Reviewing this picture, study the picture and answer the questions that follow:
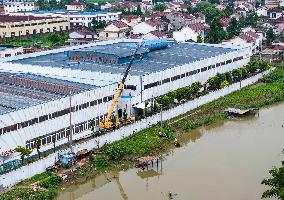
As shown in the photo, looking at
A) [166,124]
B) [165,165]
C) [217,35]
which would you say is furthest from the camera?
[217,35]

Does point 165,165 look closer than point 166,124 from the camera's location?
Yes

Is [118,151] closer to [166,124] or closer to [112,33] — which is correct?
[166,124]

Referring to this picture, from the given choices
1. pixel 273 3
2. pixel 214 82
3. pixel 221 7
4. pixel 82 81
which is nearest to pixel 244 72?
pixel 214 82

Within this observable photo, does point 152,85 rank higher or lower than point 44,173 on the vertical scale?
higher

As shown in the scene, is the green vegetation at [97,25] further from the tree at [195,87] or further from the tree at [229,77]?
the tree at [195,87]

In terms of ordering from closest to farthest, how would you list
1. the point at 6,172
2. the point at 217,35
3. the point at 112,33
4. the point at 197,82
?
the point at 6,172 < the point at 197,82 < the point at 217,35 < the point at 112,33

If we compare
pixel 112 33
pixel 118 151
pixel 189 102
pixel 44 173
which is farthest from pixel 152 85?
pixel 112 33

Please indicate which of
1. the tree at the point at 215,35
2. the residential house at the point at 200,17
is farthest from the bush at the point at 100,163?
the residential house at the point at 200,17
